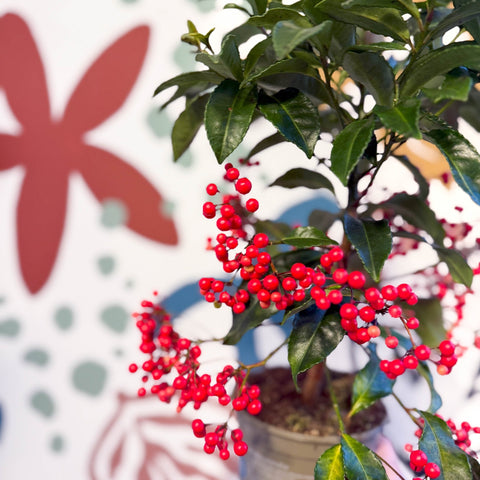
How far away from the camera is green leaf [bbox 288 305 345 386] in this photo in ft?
1.79

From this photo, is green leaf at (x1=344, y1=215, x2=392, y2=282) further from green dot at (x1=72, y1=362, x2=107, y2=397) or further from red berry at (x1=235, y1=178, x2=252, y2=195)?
green dot at (x1=72, y1=362, x2=107, y2=397)

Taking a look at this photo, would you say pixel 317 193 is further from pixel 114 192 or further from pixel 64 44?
pixel 64 44

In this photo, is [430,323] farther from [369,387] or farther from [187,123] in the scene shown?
[187,123]

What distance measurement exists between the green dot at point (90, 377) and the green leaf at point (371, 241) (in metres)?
0.87

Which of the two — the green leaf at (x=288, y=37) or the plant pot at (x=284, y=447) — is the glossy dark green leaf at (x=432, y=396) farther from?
the green leaf at (x=288, y=37)

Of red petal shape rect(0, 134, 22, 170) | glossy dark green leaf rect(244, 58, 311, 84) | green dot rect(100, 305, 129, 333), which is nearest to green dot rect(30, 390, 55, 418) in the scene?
green dot rect(100, 305, 129, 333)

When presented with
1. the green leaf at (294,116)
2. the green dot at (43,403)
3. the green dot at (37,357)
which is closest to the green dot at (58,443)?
the green dot at (43,403)

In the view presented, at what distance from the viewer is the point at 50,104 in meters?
1.06

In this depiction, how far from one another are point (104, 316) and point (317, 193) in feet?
2.10

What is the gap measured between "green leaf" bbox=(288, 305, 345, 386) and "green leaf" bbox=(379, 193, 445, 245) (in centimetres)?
23

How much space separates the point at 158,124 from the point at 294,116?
1.86 feet

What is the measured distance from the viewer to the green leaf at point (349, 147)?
0.46 meters

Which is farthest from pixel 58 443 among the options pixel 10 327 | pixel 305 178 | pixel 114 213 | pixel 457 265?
pixel 457 265

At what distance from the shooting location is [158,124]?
1.04 metres
